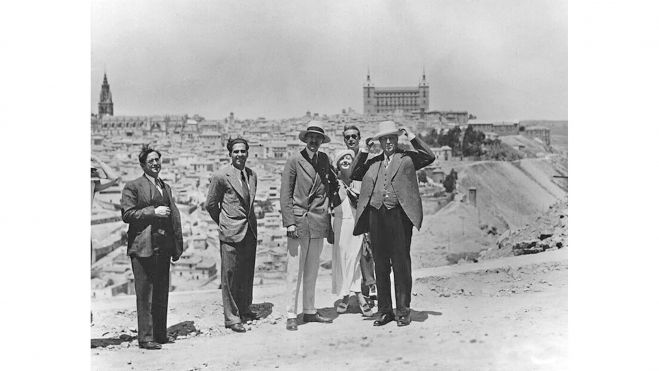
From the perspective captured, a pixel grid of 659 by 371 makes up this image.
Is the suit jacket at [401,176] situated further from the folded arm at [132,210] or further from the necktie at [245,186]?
the folded arm at [132,210]

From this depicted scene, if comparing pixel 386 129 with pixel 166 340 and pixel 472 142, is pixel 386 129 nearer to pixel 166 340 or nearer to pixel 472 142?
pixel 472 142

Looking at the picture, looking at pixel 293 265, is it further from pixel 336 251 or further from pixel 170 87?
pixel 170 87

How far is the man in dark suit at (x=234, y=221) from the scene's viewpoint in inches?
371

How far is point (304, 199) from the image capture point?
9445 mm

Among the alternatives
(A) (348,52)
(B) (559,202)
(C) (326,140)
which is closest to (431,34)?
(A) (348,52)

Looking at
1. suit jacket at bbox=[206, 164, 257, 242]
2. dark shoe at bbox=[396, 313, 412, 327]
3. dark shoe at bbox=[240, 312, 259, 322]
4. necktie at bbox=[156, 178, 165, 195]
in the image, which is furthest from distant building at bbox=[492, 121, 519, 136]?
necktie at bbox=[156, 178, 165, 195]

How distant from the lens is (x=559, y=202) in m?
10.9

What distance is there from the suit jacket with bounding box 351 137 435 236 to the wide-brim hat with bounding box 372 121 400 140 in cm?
19

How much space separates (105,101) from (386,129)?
9.14 ft

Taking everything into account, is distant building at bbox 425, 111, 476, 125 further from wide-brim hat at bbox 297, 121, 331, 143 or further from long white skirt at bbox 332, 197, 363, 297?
long white skirt at bbox 332, 197, 363, 297

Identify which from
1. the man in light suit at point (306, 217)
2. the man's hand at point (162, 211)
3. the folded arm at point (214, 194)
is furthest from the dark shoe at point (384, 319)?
the man's hand at point (162, 211)

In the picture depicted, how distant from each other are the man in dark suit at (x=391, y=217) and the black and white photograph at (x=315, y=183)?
2cm

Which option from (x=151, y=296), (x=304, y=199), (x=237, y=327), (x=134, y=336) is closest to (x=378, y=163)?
(x=304, y=199)
